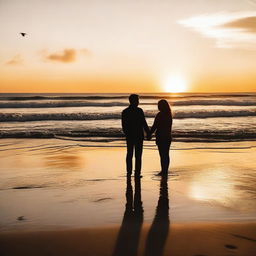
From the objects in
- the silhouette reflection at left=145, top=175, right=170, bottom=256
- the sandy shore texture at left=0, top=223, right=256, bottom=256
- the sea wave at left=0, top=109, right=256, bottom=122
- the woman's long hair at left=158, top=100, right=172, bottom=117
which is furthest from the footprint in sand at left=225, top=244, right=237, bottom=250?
the sea wave at left=0, top=109, right=256, bottom=122

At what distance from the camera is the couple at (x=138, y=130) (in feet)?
28.3

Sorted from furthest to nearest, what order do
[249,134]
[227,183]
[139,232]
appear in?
1. [249,134]
2. [227,183]
3. [139,232]

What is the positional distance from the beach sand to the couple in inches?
17.2

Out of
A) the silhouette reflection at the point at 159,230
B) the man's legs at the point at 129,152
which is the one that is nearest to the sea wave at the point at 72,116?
the man's legs at the point at 129,152

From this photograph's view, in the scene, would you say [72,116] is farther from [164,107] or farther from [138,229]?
[138,229]

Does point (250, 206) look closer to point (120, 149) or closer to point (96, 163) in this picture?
point (96, 163)

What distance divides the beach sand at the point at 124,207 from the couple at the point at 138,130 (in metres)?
0.44

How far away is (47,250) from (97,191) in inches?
117

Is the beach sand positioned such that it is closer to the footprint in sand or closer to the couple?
the footprint in sand

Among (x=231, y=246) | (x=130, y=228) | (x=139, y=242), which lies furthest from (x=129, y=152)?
(x=231, y=246)

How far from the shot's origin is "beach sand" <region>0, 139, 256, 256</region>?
4762mm

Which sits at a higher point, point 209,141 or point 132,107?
point 132,107

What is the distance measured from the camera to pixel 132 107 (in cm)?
863

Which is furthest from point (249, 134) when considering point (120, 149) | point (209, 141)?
point (120, 149)
